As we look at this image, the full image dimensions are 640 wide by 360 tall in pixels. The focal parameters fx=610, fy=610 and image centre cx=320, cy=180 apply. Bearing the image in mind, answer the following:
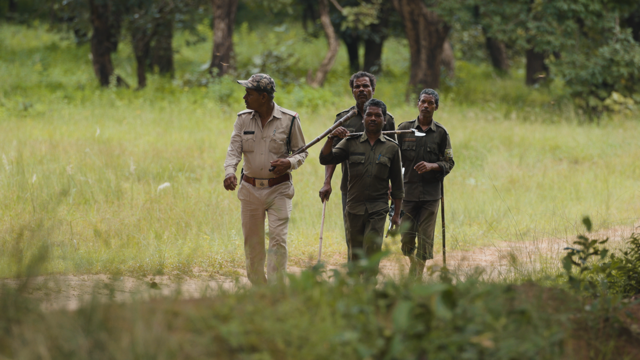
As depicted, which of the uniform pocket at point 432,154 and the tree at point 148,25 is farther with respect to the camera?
the tree at point 148,25

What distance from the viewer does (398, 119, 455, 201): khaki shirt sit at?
6160mm

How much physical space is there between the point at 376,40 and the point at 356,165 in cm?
1830

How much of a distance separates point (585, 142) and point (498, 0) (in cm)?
588

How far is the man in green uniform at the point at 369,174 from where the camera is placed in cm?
543

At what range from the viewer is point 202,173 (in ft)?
34.4

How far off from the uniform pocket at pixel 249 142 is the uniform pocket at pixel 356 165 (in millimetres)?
927

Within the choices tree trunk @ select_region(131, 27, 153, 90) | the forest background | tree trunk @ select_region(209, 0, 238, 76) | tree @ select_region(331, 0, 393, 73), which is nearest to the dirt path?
the forest background

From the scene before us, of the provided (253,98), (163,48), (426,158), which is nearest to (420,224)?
(426,158)

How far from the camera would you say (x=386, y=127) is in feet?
20.3

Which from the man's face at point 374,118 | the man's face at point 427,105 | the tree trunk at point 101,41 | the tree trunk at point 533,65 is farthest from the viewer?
the tree trunk at point 533,65

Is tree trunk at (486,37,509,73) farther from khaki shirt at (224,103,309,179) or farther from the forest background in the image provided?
khaki shirt at (224,103,309,179)

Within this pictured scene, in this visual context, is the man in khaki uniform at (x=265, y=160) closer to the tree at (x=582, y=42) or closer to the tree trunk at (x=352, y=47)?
the tree at (x=582, y=42)

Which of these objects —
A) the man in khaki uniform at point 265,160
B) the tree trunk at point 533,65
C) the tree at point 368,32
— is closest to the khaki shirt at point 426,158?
the man in khaki uniform at point 265,160

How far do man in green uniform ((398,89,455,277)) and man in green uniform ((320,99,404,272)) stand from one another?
0.65 m
